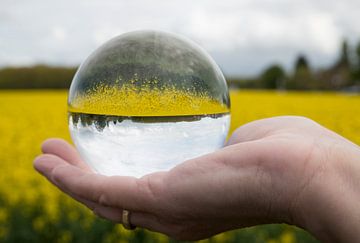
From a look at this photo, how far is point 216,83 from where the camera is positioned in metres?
2.19

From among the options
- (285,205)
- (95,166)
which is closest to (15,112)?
(95,166)

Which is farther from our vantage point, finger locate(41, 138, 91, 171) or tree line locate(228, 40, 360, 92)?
tree line locate(228, 40, 360, 92)

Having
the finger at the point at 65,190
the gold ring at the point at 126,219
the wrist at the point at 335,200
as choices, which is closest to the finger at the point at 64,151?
the finger at the point at 65,190

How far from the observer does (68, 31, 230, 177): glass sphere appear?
6.46 ft

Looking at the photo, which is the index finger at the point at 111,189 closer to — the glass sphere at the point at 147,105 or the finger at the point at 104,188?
the finger at the point at 104,188

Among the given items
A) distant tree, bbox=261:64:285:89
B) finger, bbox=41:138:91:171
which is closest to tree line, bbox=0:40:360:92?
distant tree, bbox=261:64:285:89

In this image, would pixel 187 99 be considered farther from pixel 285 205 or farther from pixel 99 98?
pixel 285 205

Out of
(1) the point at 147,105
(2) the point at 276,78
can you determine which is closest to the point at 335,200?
(1) the point at 147,105

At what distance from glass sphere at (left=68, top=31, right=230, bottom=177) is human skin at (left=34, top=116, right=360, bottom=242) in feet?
0.56

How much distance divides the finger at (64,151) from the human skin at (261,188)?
54cm

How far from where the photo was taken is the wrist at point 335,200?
1705 mm

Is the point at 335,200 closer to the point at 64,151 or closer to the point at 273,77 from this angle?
the point at 64,151

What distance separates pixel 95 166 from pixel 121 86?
512mm

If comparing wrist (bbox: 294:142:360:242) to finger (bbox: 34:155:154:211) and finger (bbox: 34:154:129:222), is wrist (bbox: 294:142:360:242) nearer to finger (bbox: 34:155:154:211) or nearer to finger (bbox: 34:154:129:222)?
finger (bbox: 34:155:154:211)
